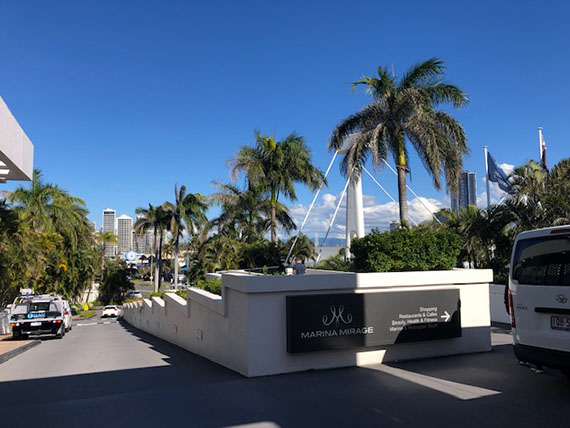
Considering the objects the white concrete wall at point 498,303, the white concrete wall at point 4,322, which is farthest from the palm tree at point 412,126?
the white concrete wall at point 4,322

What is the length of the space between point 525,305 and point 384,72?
12.0 meters

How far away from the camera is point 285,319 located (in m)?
7.16

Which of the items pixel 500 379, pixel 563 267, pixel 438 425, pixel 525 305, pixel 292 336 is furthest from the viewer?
pixel 292 336

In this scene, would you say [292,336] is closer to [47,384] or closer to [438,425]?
[438,425]

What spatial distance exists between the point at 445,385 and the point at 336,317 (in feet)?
6.00

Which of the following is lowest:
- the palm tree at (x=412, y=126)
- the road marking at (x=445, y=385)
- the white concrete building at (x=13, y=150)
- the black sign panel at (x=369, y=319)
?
the road marking at (x=445, y=385)

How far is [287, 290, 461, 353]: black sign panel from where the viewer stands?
7.14 m

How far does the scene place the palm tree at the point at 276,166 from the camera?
1074 inches

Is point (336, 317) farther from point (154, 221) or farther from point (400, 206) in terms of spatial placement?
point (154, 221)

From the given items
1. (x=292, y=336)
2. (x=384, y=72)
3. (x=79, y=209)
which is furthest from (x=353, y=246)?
(x=79, y=209)

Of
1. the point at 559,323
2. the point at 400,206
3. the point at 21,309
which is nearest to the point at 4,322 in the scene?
the point at 21,309

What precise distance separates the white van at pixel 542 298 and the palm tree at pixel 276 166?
840 inches

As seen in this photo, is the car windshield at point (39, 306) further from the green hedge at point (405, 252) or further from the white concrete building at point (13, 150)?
the green hedge at point (405, 252)

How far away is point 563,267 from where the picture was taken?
5371mm
